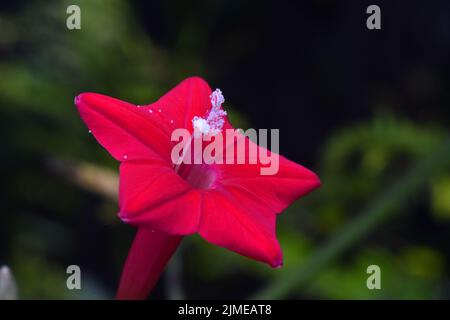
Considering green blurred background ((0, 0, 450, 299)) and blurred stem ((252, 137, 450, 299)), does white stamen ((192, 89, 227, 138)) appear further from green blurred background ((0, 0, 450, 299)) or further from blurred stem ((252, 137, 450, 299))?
green blurred background ((0, 0, 450, 299))

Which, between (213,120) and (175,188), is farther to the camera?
(213,120)

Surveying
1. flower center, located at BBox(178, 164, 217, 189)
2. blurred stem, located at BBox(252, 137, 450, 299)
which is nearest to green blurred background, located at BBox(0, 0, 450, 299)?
blurred stem, located at BBox(252, 137, 450, 299)

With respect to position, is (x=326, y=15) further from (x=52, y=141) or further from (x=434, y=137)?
(x=52, y=141)

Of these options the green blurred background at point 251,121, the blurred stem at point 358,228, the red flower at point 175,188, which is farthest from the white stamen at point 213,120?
the green blurred background at point 251,121

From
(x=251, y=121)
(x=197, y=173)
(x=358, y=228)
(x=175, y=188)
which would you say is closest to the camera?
(x=175, y=188)

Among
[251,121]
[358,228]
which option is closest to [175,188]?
[358,228]

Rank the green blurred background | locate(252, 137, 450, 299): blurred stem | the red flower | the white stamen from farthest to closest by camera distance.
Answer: the green blurred background, locate(252, 137, 450, 299): blurred stem, the white stamen, the red flower

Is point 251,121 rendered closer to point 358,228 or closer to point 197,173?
point 358,228

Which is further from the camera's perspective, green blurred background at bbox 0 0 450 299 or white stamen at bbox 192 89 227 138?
green blurred background at bbox 0 0 450 299
